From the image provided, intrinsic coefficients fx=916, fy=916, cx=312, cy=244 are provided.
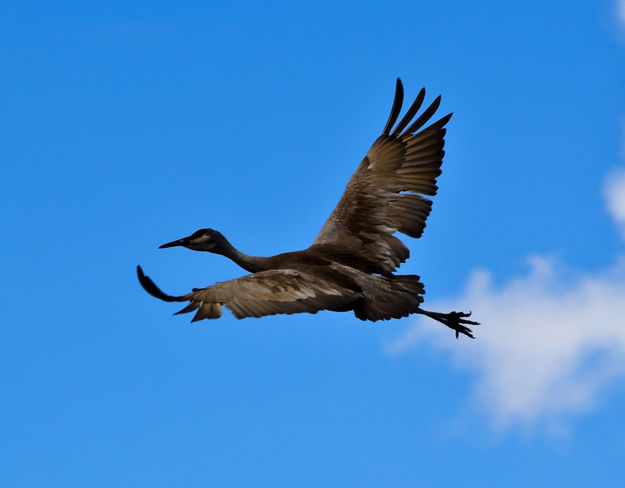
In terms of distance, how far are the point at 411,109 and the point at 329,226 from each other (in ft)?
6.97

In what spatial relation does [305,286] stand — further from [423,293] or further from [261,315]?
[423,293]

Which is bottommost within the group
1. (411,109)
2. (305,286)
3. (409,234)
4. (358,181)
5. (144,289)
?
(144,289)

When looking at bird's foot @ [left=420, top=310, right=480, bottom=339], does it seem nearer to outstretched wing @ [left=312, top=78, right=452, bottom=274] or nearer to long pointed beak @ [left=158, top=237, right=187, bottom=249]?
outstretched wing @ [left=312, top=78, right=452, bottom=274]

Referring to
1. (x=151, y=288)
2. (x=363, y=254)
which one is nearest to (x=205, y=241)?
(x=363, y=254)

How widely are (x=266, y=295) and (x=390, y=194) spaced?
337 cm

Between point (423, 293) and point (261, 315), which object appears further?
point (423, 293)

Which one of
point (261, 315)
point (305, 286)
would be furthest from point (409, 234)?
point (261, 315)

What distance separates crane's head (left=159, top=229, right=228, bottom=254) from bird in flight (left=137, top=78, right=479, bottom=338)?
0.01 m

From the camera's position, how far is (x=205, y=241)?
11.5m

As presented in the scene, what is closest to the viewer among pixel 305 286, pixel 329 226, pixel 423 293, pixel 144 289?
pixel 144 289

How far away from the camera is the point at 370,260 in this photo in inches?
449

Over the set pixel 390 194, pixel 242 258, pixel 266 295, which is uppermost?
pixel 390 194

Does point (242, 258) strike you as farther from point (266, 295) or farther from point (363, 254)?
point (266, 295)

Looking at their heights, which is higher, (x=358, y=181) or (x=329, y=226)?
(x=358, y=181)
